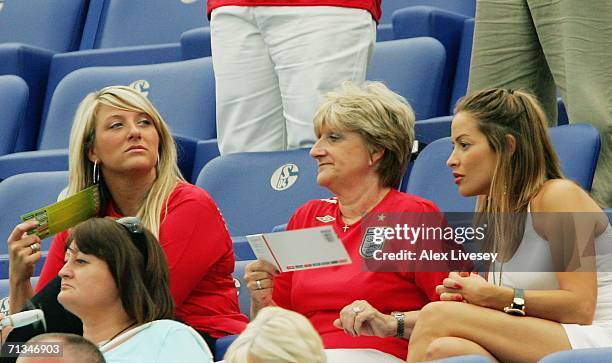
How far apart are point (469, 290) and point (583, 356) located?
391 mm

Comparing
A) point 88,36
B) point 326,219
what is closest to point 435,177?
point 326,219

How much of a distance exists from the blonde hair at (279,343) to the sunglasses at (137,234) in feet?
1.86

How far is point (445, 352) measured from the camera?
1899mm

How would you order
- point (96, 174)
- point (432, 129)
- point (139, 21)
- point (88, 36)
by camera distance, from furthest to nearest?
point (88, 36), point (139, 21), point (432, 129), point (96, 174)

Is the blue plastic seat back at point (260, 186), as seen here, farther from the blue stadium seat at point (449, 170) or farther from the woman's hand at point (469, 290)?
the woman's hand at point (469, 290)

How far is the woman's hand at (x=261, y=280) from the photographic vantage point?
2273 mm

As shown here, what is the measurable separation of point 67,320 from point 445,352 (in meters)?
0.76

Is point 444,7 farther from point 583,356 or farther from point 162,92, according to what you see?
point 583,356

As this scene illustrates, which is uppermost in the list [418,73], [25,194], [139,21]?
[418,73]

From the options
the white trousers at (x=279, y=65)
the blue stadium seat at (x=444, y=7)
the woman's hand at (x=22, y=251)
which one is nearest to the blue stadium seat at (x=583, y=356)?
the woman's hand at (x=22, y=251)

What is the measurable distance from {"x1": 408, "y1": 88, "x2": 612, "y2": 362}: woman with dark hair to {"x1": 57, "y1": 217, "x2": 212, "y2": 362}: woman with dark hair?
0.45 meters

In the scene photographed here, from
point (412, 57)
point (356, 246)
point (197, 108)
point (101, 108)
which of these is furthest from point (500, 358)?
point (197, 108)

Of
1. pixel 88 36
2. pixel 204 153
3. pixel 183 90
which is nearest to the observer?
pixel 204 153

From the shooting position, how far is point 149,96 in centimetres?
358
